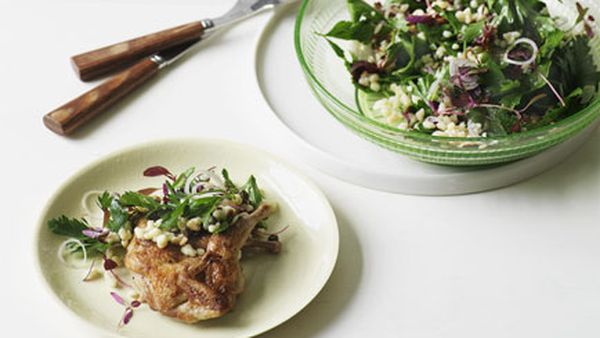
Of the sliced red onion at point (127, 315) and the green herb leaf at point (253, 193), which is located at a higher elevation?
the green herb leaf at point (253, 193)

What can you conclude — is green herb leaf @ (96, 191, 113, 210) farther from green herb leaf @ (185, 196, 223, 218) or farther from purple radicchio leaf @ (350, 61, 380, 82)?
purple radicchio leaf @ (350, 61, 380, 82)

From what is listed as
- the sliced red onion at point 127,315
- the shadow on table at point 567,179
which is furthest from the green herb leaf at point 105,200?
the shadow on table at point 567,179

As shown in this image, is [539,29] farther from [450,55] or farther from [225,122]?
[225,122]

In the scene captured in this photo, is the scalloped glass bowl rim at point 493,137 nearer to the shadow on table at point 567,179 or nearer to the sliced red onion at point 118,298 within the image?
the shadow on table at point 567,179

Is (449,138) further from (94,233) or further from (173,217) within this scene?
(94,233)

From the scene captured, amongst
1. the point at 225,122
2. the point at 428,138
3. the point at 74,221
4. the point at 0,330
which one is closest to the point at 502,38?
the point at 428,138

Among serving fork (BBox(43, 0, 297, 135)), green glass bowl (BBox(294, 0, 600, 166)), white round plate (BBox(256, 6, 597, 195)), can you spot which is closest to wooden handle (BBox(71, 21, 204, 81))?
serving fork (BBox(43, 0, 297, 135))
